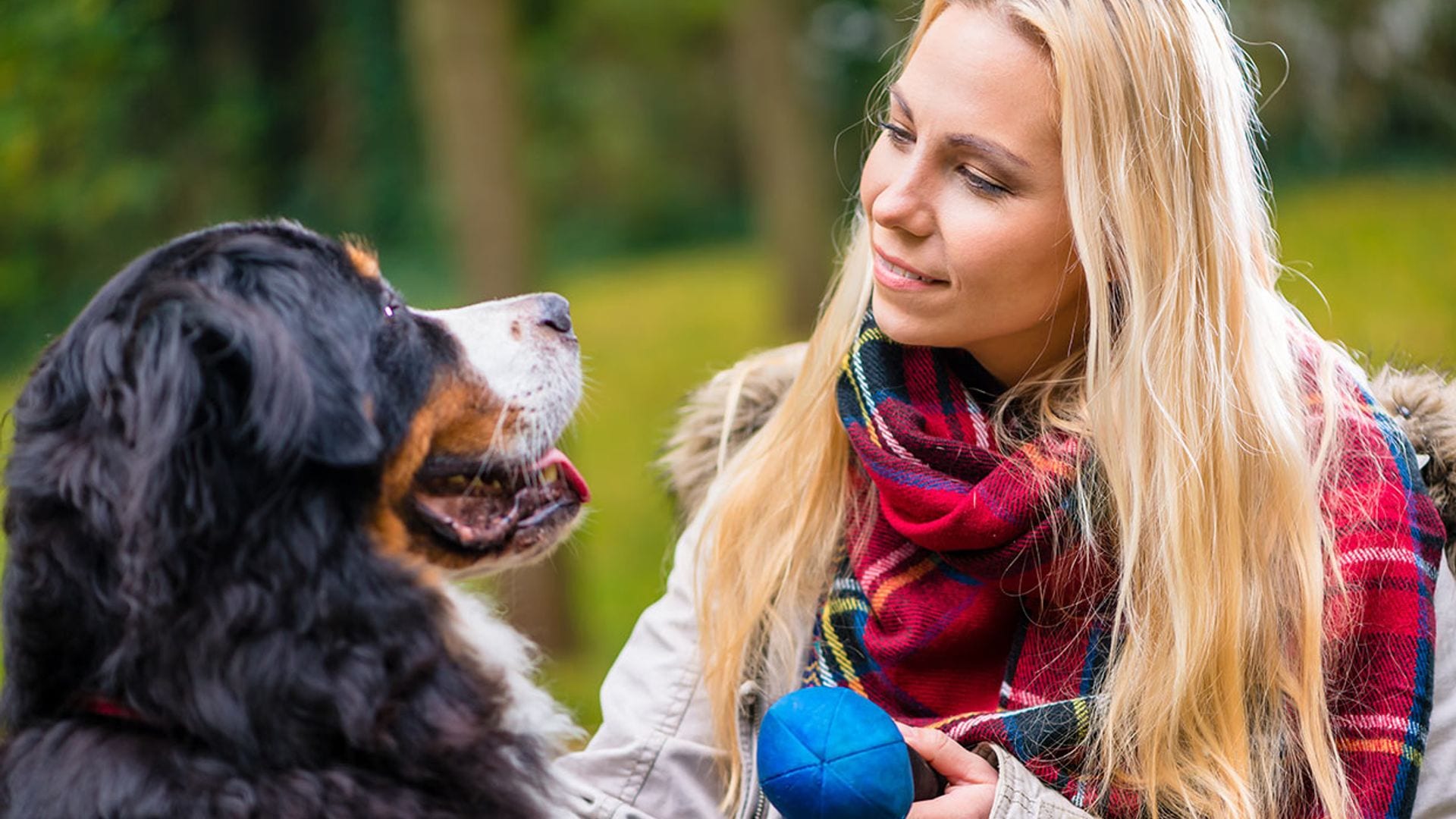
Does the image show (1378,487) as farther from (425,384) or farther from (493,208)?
(493,208)

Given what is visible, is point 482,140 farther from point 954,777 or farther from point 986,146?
point 954,777

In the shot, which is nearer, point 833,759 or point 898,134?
point 833,759

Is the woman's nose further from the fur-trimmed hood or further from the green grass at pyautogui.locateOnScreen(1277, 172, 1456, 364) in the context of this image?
the green grass at pyautogui.locateOnScreen(1277, 172, 1456, 364)

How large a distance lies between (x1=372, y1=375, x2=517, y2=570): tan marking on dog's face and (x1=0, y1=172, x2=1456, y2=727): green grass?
1.23 ft

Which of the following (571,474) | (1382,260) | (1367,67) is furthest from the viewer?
(1367,67)

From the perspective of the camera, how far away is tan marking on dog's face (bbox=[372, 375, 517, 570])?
183 centimetres

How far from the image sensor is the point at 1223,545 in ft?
6.47

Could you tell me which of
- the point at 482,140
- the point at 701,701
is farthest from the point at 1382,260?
the point at 701,701

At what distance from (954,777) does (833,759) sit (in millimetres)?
248

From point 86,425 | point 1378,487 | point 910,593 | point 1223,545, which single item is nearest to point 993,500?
point 910,593

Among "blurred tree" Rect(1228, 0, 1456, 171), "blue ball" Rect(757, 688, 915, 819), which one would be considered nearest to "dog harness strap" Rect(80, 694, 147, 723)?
"blue ball" Rect(757, 688, 915, 819)

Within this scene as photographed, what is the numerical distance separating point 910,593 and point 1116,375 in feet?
1.47

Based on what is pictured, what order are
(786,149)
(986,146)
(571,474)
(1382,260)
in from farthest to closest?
(786,149)
(1382,260)
(571,474)
(986,146)

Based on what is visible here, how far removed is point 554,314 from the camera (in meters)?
2.18
